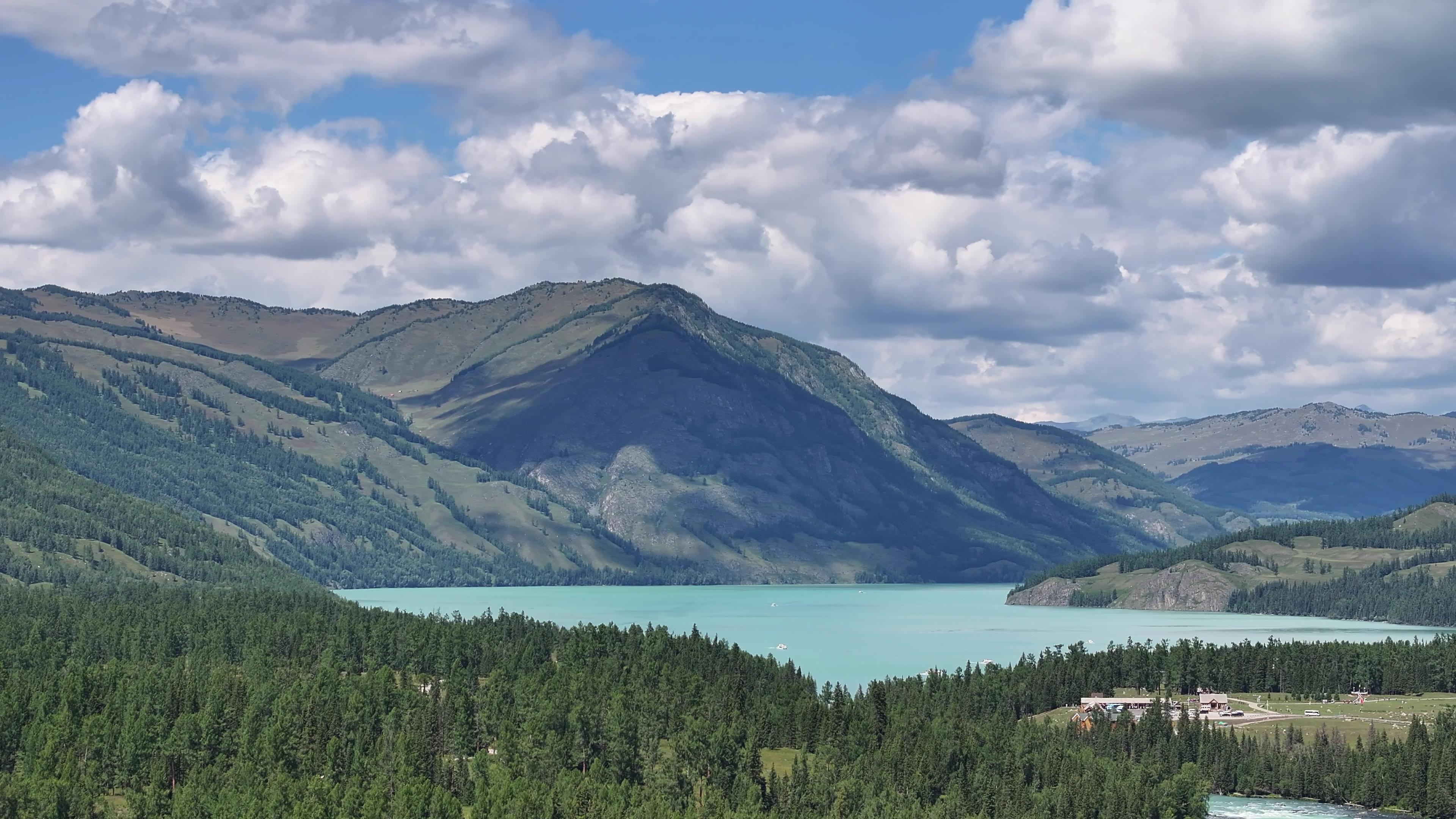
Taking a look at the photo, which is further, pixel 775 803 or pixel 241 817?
pixel 775 803

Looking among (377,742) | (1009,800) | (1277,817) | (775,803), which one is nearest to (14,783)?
(377,742)

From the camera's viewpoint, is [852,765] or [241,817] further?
[852,765]

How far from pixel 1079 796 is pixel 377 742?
77650 mm

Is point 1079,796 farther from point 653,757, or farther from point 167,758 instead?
point 167,758

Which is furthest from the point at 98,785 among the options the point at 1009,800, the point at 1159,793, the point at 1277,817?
the point at 1277,817

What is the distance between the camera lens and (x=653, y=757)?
194 meters

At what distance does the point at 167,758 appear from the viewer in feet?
595

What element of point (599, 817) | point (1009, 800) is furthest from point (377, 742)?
point (1009, 800)

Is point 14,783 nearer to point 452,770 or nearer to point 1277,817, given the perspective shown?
point 452,770

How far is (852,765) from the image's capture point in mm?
193250

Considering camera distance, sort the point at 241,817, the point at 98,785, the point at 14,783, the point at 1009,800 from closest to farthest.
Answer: the point at 241,817
the point at 14,783
the point at 98,785
the point at 1009,800

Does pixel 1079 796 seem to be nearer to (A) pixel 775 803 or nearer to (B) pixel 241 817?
(A) pixel 775 803

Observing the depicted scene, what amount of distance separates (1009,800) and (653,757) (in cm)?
4011

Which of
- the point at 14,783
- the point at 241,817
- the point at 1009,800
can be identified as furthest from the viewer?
the point at 1009,800
